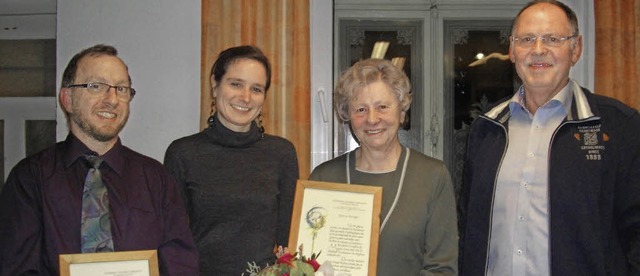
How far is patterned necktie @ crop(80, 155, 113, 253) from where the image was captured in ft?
6.59

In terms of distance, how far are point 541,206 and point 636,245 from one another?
1.13ft

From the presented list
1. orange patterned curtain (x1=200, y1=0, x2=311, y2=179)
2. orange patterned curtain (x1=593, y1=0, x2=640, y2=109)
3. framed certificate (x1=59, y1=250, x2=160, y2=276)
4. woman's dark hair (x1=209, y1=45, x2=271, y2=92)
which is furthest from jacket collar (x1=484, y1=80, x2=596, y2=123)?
orange patterned curtain (x1=593, y1=0, x2=640, y2=109)

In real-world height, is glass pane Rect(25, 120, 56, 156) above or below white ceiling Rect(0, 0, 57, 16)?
below

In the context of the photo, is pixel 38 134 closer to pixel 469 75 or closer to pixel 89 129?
pixel 89 129

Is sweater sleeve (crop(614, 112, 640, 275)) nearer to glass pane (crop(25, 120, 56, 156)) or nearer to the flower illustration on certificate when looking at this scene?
the flower illustration on certificate

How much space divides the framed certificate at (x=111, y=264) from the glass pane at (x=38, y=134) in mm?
2995

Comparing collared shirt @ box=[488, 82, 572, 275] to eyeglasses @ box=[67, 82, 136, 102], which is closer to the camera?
eyeglasses @ box=[67, 82, 136, 102]

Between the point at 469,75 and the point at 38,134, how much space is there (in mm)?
3444

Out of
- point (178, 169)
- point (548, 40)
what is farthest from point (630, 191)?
point (178, 169)

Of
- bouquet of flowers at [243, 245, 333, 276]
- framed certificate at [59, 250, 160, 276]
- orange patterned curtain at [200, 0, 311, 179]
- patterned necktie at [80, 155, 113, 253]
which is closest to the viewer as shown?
bouquet of flowers at [243, 245, 333, 276]

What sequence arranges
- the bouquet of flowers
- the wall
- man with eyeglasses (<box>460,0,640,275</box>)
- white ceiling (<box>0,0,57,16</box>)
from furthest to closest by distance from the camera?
white ceiling (<box>0,0,57,16</box>) < the wall < man with eyeglasses (<box>460,0,640,275</box>) < the bouquet of flowers

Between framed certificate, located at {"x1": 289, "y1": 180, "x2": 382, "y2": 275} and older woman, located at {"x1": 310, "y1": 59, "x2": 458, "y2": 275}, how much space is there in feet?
0.41

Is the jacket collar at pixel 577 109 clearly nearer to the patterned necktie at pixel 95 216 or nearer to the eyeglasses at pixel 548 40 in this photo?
the eyeglasses at pixel 548 40

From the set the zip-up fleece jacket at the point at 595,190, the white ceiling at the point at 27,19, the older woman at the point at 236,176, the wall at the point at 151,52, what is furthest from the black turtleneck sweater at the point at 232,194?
the white ceiling at the point at 27,19
